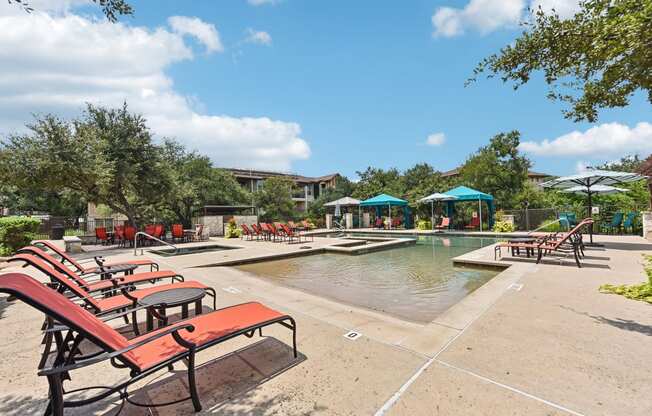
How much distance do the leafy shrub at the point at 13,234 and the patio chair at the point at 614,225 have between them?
24.1m

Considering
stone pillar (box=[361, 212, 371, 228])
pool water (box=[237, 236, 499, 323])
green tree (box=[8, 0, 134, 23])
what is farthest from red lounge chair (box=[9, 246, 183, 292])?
stone pillar (box=[361, 212, 371, 228])

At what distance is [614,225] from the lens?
13.8 metres

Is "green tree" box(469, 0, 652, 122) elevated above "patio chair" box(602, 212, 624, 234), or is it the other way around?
"green tree" box(469, 0, 652, 122)

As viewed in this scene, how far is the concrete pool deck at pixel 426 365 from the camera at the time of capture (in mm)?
2049

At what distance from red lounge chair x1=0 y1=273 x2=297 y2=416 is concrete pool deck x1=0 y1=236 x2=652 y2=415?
0.33 m

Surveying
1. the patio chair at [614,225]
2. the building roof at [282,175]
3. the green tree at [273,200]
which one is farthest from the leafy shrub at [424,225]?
the building roof at [282,175]

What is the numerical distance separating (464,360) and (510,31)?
14.7 feet

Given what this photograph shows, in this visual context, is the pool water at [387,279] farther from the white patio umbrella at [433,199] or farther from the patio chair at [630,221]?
the patio chair at [630,221]

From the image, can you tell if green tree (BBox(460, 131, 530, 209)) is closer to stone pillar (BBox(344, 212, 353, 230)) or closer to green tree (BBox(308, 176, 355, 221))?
stone pillar (BBox(344, 212, 353, 230))

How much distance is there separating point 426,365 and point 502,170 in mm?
23748

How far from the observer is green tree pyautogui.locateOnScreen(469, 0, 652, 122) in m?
2.69

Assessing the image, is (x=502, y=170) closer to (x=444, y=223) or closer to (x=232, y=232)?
(x=444, y=223)

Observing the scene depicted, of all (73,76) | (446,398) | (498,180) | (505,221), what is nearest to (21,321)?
(446,398)

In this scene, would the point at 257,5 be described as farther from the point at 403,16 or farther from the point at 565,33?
the point at 565,33
